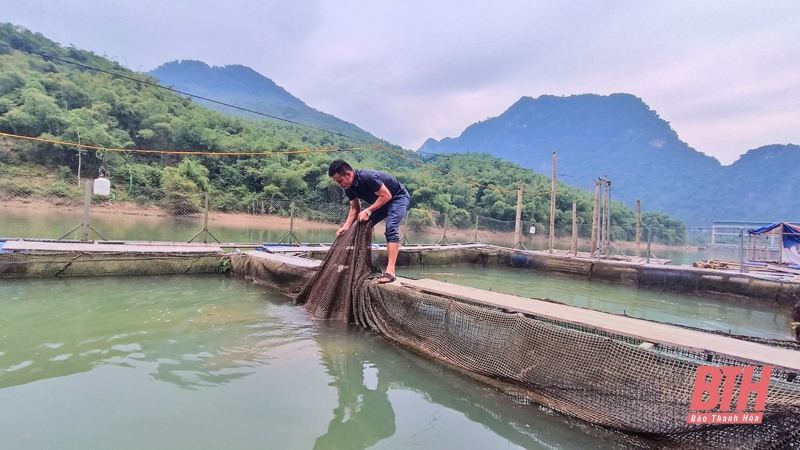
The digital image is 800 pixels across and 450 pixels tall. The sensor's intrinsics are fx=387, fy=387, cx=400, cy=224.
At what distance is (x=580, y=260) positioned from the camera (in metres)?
11.5

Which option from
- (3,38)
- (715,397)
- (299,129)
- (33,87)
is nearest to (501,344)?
(715,397)

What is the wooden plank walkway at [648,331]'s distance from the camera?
2.15 metres

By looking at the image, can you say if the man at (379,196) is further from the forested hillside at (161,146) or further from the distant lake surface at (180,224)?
the forested hillside at (161,146)

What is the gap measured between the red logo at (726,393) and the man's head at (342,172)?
331 centimetres

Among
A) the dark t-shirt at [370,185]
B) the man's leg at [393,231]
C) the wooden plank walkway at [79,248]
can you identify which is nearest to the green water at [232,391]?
the man's leg at [393,231]

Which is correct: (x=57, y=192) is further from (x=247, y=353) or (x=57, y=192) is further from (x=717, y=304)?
(x=717, y=304)

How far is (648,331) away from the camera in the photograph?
2.73m

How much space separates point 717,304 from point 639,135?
182551mm

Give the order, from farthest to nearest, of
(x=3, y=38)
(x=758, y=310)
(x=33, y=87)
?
1. (x=3, y=38)
2. (x=33, y=87)
3. (x=758, y=310)

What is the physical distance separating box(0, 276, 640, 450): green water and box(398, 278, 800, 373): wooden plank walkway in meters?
0.67

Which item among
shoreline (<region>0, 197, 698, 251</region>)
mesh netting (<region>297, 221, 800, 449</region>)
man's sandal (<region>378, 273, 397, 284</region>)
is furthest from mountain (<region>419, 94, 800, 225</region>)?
mesh netting (<region>297, 221, 800, 449</region>)

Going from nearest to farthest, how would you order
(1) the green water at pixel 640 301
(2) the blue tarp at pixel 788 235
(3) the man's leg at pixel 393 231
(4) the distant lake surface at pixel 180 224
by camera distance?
1. (3) the man's leg at pixel 393 231
2. (1) the green water at pixel 640 301
3. (2) the blue tarp at pixel 788 235
4. (4) the distant lake surface at pixel 180 224

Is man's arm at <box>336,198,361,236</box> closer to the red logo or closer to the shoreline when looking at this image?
the red logo

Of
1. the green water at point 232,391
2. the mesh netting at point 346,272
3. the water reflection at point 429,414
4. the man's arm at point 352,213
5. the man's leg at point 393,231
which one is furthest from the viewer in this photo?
the man's arm at point 352,213
